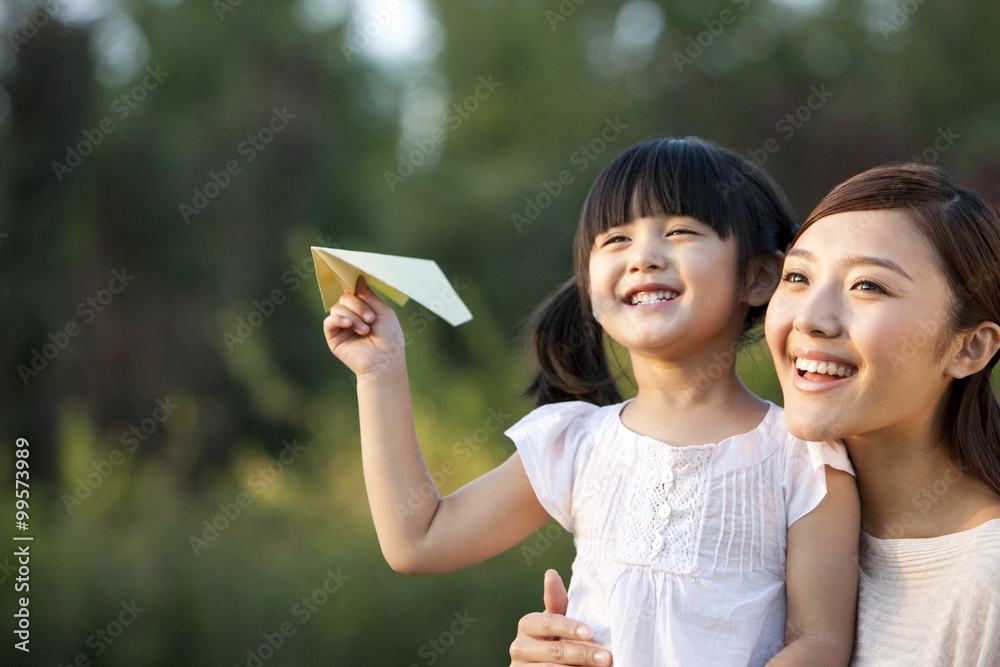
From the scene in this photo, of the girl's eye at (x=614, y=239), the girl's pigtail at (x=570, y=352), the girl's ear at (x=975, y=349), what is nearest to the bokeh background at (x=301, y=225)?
the girl's pigtail at (x=570, y=352)

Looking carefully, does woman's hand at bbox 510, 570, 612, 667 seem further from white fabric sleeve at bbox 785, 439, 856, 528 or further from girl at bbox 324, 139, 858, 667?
white fabric sleeve at bbox 785, 439, 856, 528

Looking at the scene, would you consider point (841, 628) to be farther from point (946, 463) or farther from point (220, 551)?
point (220, 551)

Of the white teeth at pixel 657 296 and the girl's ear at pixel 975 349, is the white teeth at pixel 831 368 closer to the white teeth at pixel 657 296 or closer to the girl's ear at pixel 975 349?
the girl's ear at pixel 975 349

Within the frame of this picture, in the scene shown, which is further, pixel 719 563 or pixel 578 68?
pixel 578 68

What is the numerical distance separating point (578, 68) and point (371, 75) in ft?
7.86

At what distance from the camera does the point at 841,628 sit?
4.84 feet

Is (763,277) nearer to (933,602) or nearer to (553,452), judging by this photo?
(553,452)

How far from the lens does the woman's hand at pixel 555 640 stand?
1575mm

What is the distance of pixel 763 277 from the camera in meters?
1.73

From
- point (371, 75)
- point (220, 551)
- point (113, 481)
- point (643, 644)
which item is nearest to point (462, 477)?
point (220, 551)

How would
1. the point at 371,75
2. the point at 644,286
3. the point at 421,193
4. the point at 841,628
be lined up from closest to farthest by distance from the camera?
the point at 841,628, the point at 644,286, the point at 421,193, the point at 371,75

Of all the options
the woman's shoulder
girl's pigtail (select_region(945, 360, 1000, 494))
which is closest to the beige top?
the woman's shoulder

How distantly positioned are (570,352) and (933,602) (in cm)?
89

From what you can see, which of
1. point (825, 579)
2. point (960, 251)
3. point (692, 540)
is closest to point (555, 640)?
point (692, 540)
